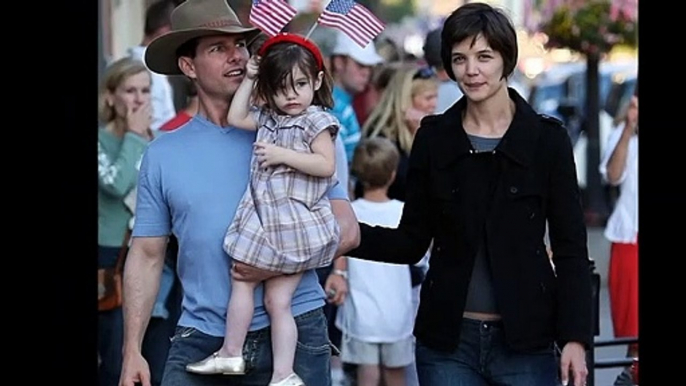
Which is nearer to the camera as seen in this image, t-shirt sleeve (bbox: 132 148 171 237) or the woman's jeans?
t-shirt sleeve (bbox: 132 148 171 237)

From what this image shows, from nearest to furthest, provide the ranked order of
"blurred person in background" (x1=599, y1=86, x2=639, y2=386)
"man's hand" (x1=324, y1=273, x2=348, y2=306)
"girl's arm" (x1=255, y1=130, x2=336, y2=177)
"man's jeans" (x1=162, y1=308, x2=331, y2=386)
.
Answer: "girl's arm" (x1=255, y1=130, x2=336, y2=177), "man's jeans" (x1=162, y1=308, x2=331, y2=386), "man's hand" (x1=324, y1=273, x2=348, y2=306), "blurred person in background" (x1=599, y1=86, x2=639, y2=386)

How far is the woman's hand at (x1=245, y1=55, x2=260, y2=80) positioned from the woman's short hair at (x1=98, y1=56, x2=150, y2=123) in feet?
10.5

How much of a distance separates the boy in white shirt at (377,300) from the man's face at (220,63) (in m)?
2.49

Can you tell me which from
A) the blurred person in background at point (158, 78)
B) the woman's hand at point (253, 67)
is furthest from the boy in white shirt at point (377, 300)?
the woman's hand at point (253, 67)

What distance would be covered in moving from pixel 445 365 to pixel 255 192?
0.81 meters

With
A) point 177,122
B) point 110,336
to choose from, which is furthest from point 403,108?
point 110,336

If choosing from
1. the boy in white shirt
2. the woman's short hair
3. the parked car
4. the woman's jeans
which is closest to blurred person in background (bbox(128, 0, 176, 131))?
the woman's short hair

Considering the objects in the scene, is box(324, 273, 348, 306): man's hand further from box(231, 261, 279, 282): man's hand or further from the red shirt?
box(231, 261, 279, 282): man's hand

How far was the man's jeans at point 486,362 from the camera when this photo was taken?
4.74 m

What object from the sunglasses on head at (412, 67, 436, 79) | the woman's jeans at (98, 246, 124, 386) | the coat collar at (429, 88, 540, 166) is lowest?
the woman's jeans at (98, 246, 124, 386)

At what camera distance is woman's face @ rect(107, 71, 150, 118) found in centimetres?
770

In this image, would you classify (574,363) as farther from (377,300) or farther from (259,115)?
(377,300)

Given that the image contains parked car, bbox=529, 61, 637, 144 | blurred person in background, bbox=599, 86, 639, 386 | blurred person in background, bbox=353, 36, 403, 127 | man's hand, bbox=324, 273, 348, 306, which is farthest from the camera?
parked car, bbox=529, 61, 637, 144
